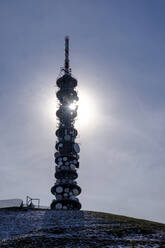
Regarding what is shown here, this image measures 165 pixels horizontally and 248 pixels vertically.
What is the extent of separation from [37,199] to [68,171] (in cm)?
1482

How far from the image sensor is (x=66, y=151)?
224ft

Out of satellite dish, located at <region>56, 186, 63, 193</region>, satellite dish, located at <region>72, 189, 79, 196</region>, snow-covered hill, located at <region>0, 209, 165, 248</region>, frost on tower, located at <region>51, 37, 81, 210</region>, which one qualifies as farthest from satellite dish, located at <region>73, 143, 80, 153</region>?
snow-covered hill, located at <region>0, 209, 165, 248</region>

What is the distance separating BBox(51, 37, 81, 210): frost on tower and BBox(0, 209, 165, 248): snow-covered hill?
1036 inches

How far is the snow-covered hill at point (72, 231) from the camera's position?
23.0 m

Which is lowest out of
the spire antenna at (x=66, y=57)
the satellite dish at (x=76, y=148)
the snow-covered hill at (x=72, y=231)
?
the snow-covered hill at (x=72, y=231)

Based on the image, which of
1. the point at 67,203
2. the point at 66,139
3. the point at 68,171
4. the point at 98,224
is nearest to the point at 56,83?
the point at 66,139

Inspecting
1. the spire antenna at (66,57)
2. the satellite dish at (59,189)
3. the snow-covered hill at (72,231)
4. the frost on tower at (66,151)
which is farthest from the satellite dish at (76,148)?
the snow-covered hill at (72,231)

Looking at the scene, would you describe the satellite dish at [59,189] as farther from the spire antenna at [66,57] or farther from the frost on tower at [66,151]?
the spire antenna at [66,57]

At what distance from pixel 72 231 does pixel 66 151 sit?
41.2 meters

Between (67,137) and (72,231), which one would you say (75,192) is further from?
(72,231)

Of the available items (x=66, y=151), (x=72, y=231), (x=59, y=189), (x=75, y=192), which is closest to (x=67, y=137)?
(x=66, y=151)

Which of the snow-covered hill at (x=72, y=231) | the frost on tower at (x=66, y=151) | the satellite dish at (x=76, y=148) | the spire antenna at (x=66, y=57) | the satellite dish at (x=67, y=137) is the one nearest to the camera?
the snow-covered hill at (x=72, y=231)

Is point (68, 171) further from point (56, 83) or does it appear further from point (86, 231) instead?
point (86, 231)

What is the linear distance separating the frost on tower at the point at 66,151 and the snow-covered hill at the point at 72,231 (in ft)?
86.4
